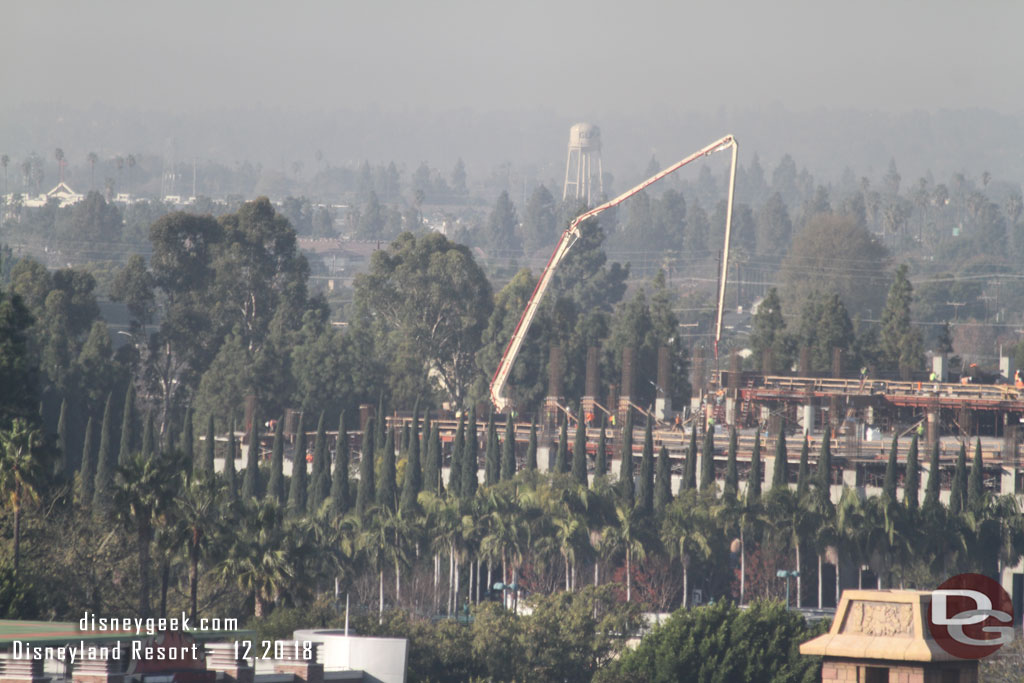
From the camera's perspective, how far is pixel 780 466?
340ft

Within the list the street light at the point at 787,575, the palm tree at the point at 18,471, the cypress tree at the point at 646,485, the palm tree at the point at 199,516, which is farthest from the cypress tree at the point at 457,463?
the palm tree at the point at 199,516

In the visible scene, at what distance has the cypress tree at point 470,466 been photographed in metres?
110

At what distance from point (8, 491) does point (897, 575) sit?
41.2 meters

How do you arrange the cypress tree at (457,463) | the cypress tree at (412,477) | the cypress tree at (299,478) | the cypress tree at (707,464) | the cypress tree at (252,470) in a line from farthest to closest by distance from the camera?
the cypress tree at (299,478) → the cypress tree at (252,470) → the cypress tree at (457,463) → the cypress tree at (412,477) → the cypress tree at (707,464)

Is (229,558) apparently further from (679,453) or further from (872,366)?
(872,366)

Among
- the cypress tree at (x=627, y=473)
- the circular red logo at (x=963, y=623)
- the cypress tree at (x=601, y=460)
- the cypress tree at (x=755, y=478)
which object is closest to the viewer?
the circular red logo at (x=963, y=623)

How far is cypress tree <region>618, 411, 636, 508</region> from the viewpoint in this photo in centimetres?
10475

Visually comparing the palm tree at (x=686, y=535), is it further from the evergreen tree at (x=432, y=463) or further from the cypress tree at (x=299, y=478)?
the cypress tree at (x=299, y=478)

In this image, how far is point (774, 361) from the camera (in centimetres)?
13788

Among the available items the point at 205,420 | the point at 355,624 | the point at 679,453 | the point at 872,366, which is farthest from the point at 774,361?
the point at 355,624

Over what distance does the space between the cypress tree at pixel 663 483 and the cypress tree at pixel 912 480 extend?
11200 mm

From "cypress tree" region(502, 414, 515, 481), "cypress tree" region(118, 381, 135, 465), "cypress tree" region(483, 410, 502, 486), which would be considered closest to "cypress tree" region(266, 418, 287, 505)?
"cypress tree" region(118, 381, 135, 465)

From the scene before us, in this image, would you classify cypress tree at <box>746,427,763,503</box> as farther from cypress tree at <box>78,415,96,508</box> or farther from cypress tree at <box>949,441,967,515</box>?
cypress tree at <box>78,415,96,508</box>

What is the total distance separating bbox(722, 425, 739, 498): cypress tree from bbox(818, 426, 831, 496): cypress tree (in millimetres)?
4021
